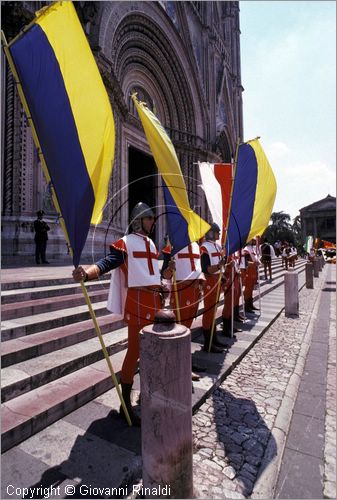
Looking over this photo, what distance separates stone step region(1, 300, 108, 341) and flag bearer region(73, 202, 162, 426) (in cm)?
151

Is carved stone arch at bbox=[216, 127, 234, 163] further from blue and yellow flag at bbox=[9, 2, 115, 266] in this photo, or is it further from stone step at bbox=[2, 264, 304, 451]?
stone step at bbox=[2, 264, 304, 451]

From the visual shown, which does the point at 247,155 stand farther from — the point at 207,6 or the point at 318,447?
the point at 207,6

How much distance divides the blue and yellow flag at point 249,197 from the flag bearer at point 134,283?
1.89 metres

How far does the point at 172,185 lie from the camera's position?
3084 millimetres

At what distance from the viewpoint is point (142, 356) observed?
6.55ft

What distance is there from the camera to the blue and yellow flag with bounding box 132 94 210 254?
10.1ft

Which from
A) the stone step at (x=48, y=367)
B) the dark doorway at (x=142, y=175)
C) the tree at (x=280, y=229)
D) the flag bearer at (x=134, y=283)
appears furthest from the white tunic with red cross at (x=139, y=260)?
the tree at (x=280, y=229)

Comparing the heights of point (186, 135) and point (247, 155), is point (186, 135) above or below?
above

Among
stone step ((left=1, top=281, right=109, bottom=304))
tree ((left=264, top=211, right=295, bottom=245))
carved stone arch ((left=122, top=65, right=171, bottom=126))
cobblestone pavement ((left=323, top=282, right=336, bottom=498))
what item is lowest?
cobblestone pavement ((left=323, top=282, right=336, bottom=498))

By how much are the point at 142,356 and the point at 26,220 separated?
30.0 feet

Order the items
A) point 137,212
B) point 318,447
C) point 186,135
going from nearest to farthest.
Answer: point 318,447
point 137,212
point 186,135

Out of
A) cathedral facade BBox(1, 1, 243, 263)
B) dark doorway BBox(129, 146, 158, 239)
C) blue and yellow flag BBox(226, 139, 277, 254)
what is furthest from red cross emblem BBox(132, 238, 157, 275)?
dark doorway BBox(129, 146, 158, 239)

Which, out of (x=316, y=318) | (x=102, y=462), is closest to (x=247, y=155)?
(x=102, y=462)

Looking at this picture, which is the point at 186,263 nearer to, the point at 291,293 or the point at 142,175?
the point at 291,293
